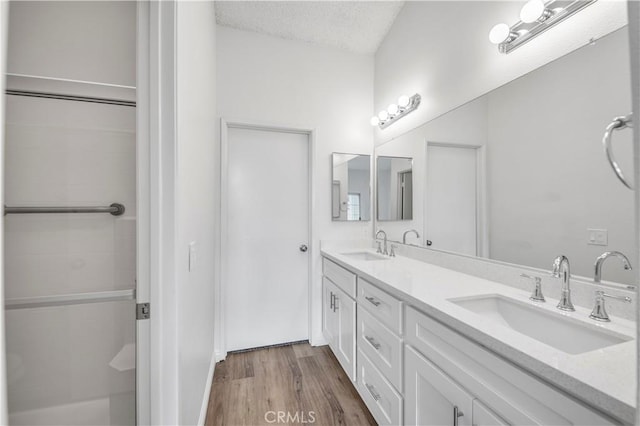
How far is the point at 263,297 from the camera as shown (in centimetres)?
241

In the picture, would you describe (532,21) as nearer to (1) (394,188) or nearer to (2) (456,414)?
(1) (394,188)

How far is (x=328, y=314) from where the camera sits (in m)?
2.24

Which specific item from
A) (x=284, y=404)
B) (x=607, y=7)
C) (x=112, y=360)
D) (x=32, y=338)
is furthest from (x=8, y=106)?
(x=607, y=7)

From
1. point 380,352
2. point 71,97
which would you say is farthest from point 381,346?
point 71,97

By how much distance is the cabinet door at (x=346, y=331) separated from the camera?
5.72 feet

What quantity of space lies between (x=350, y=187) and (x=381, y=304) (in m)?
1.33

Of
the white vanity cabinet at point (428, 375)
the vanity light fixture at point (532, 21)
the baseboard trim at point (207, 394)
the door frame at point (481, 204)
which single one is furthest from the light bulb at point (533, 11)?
the baseboard trim at point (207, 394)

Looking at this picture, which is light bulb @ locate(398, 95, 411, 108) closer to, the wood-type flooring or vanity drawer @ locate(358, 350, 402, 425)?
vanity drawer @ locate(358, 350, 402, 425)

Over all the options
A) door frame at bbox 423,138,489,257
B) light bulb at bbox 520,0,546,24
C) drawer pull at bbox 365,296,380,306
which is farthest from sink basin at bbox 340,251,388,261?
light bulb at bbox 520,0,546,24

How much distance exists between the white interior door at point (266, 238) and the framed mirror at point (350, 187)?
0.27 m

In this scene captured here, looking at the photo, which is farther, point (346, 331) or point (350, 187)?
point (350, 187)

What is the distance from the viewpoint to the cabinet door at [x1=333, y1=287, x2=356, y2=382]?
1.74 metres

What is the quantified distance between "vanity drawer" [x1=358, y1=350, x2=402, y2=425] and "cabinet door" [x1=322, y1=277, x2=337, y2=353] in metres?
0.48

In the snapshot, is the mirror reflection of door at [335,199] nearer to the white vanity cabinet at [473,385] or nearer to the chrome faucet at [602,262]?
the white vanity cabinet at [473,385]
